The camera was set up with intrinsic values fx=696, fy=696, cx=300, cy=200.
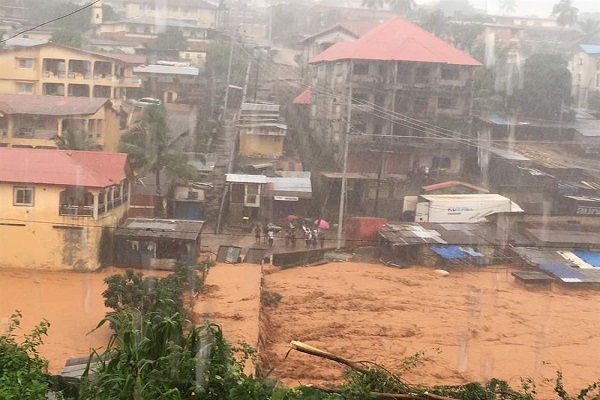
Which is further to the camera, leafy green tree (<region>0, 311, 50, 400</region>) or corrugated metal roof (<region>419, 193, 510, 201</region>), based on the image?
corrugated metal roof (<region>419, 193, 510, 201</region>)

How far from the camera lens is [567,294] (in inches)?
277

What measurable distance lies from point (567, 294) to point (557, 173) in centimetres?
320

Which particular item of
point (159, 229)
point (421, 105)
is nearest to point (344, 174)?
point (421, 105)

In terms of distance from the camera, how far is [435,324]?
6.22m

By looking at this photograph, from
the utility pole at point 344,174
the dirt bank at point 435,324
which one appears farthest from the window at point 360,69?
the dirt bank at point 435,324

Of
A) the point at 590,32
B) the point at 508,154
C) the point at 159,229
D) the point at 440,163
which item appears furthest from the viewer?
the point at 590,32

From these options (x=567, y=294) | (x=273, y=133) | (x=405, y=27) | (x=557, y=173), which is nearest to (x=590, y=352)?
(x=567, y=294)

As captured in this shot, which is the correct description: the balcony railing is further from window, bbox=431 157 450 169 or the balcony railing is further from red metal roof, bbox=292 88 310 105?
red metal roof, bbox=292 88 310 105

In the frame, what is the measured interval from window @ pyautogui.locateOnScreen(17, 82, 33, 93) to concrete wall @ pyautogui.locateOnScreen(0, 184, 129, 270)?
3.85m

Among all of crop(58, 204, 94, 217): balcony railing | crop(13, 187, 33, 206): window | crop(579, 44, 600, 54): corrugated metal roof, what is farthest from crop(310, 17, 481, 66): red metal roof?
crop(13, 187, 33, 206): window

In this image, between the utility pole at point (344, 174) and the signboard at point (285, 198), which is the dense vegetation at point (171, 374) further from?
the signboard at point (285, 198)

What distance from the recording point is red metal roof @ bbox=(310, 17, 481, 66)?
9.59 metres

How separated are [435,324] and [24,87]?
6.75 m

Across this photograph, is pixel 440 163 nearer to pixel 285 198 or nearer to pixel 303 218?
pixel 303 218
